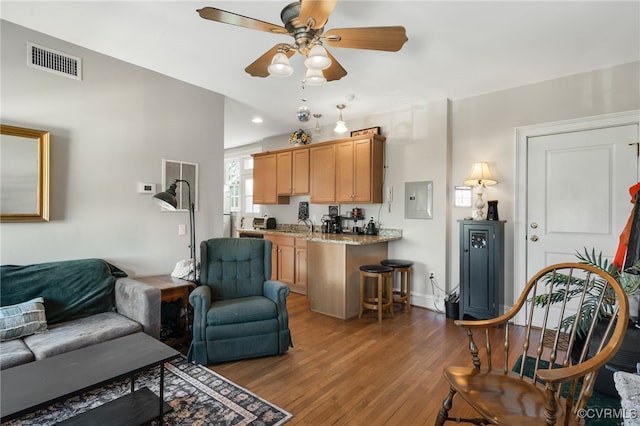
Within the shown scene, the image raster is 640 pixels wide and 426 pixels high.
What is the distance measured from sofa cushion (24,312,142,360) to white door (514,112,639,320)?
390 centimetres

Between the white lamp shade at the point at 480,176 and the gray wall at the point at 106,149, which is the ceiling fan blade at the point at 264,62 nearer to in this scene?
the gray wall at the point at 106,149

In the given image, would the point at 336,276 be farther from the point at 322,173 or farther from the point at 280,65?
the point at 280,65

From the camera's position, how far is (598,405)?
2.07 metres

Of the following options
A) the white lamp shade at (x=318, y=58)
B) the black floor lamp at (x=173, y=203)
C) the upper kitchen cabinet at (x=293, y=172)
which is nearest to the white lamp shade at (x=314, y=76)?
the white lamp shade at (x=318, y=58)

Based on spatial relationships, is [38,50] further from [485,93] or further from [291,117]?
[485,93]

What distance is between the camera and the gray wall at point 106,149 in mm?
2457

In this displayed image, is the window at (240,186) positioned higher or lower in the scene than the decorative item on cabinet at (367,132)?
lower

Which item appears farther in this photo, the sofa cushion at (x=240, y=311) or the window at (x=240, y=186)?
the window at (x=240, y=186)

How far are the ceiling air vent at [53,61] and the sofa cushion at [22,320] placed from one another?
1.84 meters

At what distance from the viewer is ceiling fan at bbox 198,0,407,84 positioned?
1743mm

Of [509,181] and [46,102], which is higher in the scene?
[46,102]

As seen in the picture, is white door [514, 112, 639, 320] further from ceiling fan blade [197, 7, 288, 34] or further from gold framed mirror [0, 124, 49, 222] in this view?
gold framed mirror [0, 124, 49, 222]

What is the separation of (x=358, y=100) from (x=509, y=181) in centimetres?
204

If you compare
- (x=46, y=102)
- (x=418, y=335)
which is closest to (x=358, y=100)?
(x=418, y=335)
